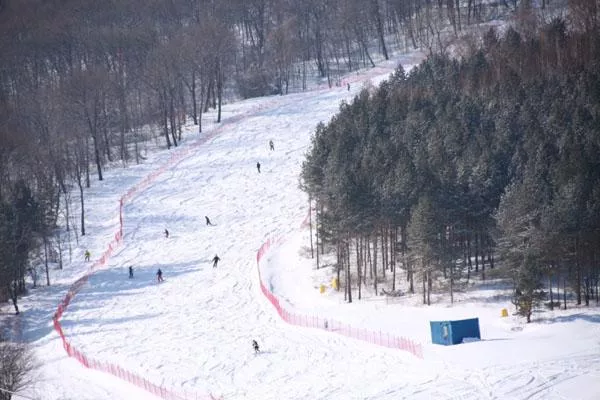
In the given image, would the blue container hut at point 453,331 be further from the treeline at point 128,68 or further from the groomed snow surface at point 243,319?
the treeline at point 128,68

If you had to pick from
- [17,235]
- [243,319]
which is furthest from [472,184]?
[17,235]

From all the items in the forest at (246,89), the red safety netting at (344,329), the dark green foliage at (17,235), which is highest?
the forest at (246,89)

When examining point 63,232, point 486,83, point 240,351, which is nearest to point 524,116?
point 486,83

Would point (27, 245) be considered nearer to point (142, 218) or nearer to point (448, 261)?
point (142, 218)

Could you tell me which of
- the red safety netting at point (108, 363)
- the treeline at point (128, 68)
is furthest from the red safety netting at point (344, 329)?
the treeline at point (128, 68)

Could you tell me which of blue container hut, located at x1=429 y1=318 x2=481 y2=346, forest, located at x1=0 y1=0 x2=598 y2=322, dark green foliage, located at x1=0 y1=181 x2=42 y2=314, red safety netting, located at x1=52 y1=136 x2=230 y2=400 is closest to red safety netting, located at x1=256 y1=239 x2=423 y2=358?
blue container hut, located at x1=429 y1=318 x2=481 y2=346

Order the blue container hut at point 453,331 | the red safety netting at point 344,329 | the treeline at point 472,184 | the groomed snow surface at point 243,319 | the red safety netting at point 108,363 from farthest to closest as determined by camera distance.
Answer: the treeline at point 472,184 → the red safety netting at point 344,329 → the blue container hut at point 453,331 → the red safety netting at point 108,363 → the groomed snow surface at point 243,319
